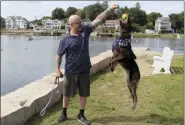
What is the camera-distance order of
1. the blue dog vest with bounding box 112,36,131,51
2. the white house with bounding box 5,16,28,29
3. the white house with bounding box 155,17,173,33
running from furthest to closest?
the white house with bounding box 5,16,28,29 → the white house with bounding box 155,17,173,33 → the blue dog vest with bounding box 112,36,131,51

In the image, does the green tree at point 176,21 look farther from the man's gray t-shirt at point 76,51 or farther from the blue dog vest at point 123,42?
the blue dog vest at point 123,42

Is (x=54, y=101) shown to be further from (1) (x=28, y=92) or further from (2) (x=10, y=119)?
(2) (x=10, y=119)

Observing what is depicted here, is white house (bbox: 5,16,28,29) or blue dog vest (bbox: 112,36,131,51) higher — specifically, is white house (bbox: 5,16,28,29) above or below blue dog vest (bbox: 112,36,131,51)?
above

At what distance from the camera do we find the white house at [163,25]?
142 metres

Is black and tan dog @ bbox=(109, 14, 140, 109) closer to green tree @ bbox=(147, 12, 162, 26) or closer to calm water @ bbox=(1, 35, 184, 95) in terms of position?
calm water @ bbox=(1, 35, 184, 95)

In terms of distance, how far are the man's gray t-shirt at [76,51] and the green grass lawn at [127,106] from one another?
990 millimetres

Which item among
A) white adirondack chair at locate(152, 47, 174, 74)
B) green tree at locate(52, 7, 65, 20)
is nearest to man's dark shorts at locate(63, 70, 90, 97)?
white adirondack chair at locate(152, 47, 174, 74)

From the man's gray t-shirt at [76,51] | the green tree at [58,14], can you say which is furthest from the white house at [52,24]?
the man's gray t-shirt at [76,51]

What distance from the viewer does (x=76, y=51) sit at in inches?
227

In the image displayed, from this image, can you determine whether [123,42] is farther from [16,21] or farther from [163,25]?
[16,21]

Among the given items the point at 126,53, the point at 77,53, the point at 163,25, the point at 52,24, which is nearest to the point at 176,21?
the point at 163,25

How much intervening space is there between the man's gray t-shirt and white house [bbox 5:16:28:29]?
176702mm

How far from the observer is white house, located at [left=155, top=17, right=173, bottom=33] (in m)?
142

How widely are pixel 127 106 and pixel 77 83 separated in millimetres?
1602
